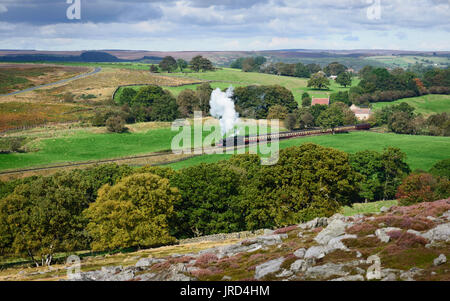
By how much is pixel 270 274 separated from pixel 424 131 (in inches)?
4971

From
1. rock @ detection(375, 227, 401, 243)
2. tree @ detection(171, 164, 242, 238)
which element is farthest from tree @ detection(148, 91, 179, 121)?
rock @ detection(375, 227, 401, 243)

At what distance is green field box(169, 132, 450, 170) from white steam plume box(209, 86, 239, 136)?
815 inches

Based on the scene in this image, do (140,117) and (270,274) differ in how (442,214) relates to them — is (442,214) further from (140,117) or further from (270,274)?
(140,117)

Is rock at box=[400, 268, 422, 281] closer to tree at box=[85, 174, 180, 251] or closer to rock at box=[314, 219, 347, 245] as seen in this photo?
rock at box=[314, 219, 347, 245]

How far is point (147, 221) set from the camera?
55.2 m

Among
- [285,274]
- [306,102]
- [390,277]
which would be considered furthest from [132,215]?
[306,102]

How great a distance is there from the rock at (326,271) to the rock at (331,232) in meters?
6.33

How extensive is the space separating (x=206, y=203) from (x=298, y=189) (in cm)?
1288

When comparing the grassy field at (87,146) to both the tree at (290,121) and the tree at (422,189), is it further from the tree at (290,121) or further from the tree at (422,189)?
the tree at (422,189)

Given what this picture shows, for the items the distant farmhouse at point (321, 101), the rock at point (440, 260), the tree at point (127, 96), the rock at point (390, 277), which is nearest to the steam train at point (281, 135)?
the distant farmhouse at point (321, 101)

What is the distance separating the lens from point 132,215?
5419 cm

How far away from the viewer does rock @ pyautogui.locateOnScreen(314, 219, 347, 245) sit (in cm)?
3644

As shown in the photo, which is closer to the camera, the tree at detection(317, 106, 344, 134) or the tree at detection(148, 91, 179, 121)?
the tree at detection(317, 106, 344, 134)

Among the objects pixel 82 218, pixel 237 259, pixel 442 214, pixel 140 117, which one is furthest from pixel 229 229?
pixel 140 117
